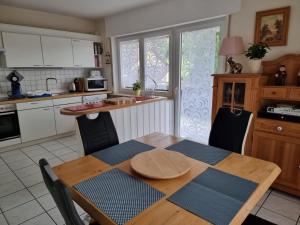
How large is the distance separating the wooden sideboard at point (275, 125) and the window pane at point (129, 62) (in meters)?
2.22

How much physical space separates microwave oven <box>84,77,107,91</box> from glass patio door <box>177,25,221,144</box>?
1931 mm

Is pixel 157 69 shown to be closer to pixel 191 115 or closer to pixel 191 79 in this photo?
pixel 191 79

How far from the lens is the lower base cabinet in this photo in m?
2.08

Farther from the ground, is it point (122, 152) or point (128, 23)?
point (128, 23)

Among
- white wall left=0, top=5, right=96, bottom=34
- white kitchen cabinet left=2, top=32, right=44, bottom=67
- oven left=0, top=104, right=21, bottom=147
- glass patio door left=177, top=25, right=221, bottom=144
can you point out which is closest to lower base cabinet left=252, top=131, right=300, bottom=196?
glass patio door left=177, top=25, right=221, bottom=144

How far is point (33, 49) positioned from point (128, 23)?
1.82 meters

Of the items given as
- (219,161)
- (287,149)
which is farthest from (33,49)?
(287,149)

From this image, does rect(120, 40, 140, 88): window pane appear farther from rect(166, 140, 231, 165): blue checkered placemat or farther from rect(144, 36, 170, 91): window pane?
rect(166, 140, 231, 165): blue checkered placemat

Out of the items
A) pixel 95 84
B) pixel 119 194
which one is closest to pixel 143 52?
pixel 95 84

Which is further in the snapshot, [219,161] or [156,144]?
[156,144]

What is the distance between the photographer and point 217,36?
3.00m

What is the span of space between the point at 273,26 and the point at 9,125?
412cm

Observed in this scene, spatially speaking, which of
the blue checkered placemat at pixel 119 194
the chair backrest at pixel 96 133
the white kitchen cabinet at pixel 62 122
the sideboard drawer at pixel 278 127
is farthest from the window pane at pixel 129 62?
the blue checkered placemat at pixel 119 194

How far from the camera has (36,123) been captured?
3729mm
